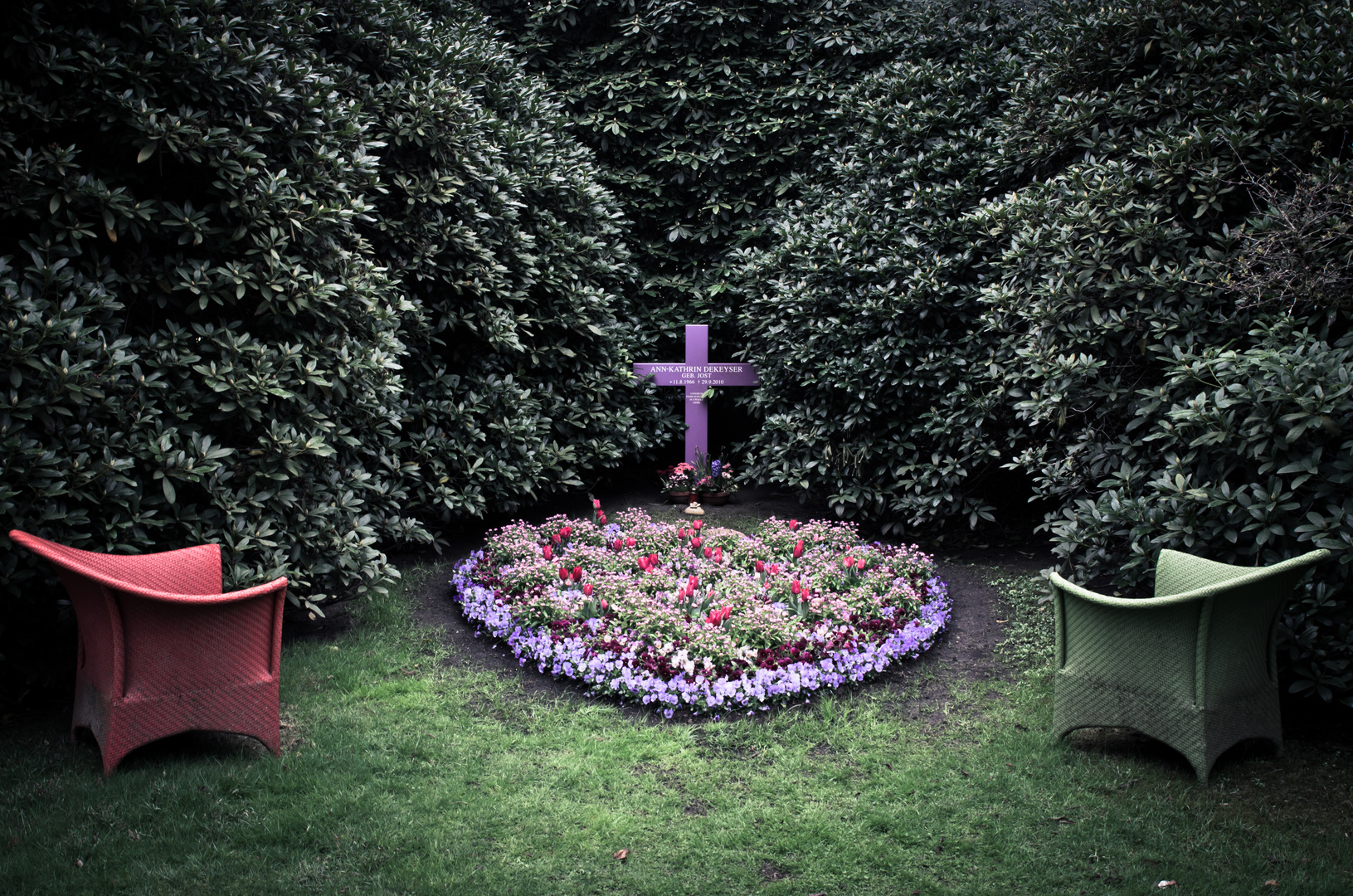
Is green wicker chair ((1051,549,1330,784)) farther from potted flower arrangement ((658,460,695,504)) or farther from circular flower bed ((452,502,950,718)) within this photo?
potted flower arrangement ((658,460,695,504))

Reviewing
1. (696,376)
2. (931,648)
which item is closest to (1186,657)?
(931,648)

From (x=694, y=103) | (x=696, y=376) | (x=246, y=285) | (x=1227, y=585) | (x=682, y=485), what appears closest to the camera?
(x=1227, y=585)

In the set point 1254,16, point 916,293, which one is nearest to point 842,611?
point 916,293

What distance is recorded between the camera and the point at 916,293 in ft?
22.1

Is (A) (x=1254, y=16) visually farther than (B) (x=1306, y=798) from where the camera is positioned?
Yes

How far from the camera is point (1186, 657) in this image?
3312mm

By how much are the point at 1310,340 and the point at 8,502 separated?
5.87m

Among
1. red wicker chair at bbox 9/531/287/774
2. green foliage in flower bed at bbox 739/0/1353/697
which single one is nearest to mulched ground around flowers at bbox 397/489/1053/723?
green foliage in flower bed at bbox 739/0/1353/697

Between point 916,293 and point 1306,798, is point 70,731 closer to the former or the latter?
point 1306,798

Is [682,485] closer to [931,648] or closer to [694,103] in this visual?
[931,648]

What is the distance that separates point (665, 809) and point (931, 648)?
2305 mm

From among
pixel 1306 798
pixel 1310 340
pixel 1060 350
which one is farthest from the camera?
pixel 1060 350

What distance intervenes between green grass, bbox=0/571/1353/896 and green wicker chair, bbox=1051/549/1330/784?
21cm

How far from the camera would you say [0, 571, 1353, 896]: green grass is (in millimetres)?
2869
